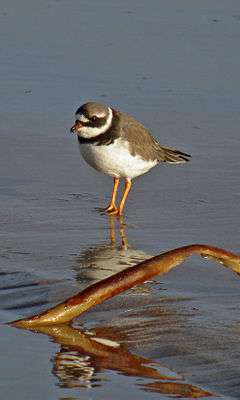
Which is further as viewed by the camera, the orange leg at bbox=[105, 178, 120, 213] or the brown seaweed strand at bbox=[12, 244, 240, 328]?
the orange leg at bbox=[105, 178, 120, 213]

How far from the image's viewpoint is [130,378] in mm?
5320

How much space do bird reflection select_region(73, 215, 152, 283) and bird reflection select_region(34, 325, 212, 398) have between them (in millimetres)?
894

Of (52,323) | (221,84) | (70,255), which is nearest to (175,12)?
(221,84)

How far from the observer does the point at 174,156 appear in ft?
30.7

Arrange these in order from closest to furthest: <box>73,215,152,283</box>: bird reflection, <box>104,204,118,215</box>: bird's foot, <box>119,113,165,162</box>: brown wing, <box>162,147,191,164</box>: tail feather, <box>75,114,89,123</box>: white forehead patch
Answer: <box>73,215,152,283</box>: bird reflection < <box>104,204,118,215</box>: bird's foot < <box>75,114,89,123</box>: white forehead patch < <box>119,113,165,162</box>: brown wing < <box>162,147,191,164</box>: tail feather

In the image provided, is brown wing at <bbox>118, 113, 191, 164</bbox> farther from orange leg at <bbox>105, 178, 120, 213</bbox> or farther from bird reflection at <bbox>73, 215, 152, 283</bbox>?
bird reflection at <bbox>73, 215, 152, 283</bbox>

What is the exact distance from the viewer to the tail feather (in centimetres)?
936

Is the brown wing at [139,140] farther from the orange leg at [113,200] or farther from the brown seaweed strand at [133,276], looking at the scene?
the brown seaweed strand at [133,276]

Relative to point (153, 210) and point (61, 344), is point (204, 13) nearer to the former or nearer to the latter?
point (153, 210)

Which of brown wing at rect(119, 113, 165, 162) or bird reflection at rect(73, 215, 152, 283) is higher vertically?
brown wing at rect(119, 113, 165, 162)

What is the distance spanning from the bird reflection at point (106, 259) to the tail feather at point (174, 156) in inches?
66.3

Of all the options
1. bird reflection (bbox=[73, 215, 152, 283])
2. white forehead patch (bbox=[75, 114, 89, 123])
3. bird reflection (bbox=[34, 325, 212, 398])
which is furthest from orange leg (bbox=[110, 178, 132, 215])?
bird reflection (bbox=[34, 325, 212, 398])

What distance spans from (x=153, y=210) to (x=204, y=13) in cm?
581

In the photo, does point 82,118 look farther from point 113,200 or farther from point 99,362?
point 99,362
